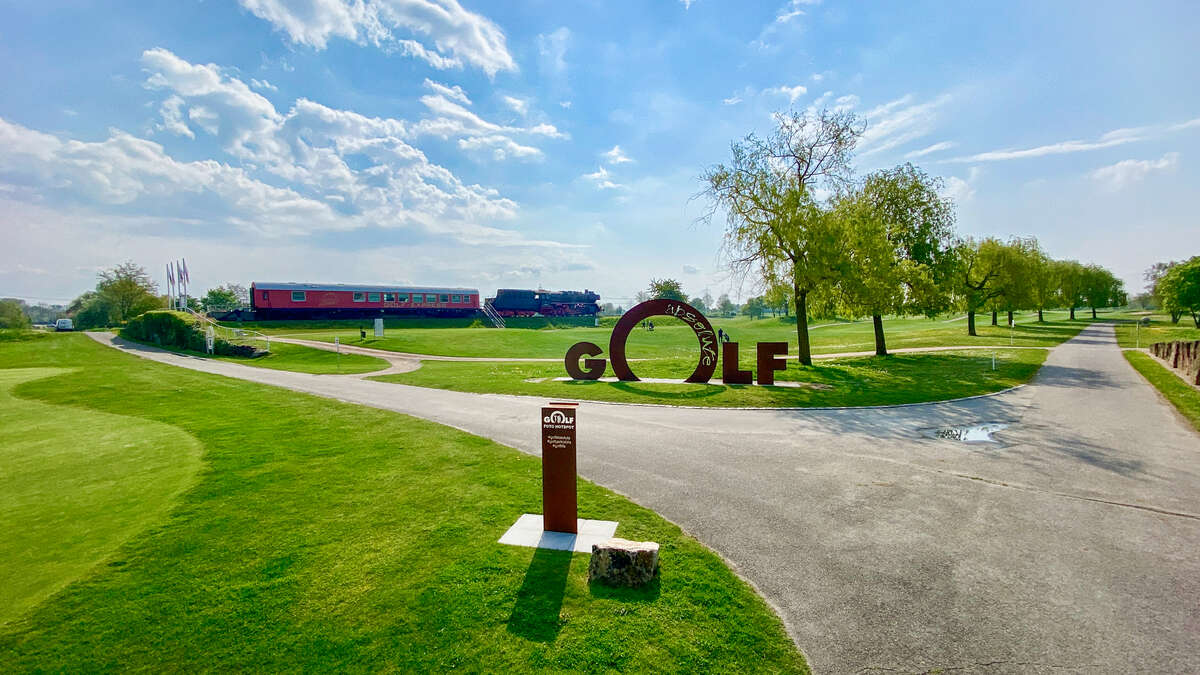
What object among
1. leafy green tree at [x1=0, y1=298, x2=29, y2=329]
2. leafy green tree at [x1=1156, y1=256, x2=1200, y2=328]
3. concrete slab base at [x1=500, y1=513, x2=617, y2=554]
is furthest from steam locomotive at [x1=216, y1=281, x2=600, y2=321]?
leafy green tree at [x1=1156, y1=256, x2=1200, y2=328]

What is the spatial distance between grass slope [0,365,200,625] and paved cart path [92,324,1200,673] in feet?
15.5

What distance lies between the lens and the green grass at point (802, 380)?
15.5 m

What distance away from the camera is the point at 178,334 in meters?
36.8

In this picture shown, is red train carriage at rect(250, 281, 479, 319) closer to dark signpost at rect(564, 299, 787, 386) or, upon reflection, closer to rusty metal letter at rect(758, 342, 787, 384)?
dark signpost at rect(564, 299, 787, 386)

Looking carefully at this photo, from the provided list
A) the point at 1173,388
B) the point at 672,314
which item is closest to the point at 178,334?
the point at 672,314

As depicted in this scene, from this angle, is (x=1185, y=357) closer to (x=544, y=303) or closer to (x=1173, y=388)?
(x=1173, y=388)

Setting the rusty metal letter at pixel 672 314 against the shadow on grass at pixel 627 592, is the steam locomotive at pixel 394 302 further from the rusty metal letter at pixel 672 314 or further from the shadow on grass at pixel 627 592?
the shadow on grass at pixel 627 592

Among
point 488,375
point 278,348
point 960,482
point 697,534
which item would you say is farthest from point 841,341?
point 278,348

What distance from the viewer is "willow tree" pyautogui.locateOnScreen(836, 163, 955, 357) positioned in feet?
73.2

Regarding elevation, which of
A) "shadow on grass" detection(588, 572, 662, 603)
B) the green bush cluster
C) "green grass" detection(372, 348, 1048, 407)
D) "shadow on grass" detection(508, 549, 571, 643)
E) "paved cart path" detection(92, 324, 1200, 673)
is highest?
the green bush cluster

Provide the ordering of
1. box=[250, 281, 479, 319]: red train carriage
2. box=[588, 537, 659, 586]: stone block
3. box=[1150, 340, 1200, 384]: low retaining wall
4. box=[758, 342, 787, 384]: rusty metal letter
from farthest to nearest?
1. box=[250, 281, 479, 319]: red train carriage
2. box=[758, 342, 787, 384]: rusty metal letter
3. box=[1150, 340, 1200, 384]: low retaining wall
4. box=[588, 537, 659, 586]: stone block

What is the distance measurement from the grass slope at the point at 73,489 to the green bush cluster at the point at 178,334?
2354 centimetres

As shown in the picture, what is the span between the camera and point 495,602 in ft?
15.4

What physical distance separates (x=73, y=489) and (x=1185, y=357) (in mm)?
34575
